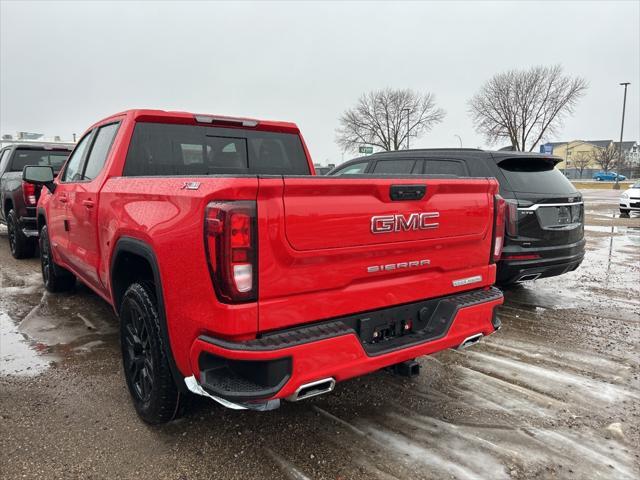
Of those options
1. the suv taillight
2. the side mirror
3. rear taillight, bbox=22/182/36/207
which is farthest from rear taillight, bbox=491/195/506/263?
rear taillight, bbox=22/182/36/207

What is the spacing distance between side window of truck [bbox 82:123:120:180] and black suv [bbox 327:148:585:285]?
218cm

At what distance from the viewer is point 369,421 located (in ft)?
9.67

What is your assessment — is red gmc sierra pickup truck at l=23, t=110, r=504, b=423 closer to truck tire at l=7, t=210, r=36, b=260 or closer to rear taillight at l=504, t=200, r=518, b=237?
rear taillight at l=504, t=200, r=518, b=237

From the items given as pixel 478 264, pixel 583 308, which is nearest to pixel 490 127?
A: pixel 583 308

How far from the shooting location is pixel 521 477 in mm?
2422

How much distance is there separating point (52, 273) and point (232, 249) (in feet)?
14.5

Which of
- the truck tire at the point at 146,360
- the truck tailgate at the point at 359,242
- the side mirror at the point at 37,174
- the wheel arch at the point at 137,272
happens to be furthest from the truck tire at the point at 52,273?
the truck tailgate at the point at 359,242

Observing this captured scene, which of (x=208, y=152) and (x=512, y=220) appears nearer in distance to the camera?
(x=208, y=152)

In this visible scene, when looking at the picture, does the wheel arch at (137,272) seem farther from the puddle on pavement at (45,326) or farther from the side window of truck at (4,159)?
the side window of truck at (4,159)

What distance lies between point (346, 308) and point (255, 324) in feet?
1.64

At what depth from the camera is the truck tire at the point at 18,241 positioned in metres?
7.58

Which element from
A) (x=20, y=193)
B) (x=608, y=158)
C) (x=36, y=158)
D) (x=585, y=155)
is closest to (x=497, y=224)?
(x=20, y=193)

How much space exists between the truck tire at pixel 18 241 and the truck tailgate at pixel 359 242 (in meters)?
7.02

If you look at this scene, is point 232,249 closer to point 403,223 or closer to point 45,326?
point 403,223
